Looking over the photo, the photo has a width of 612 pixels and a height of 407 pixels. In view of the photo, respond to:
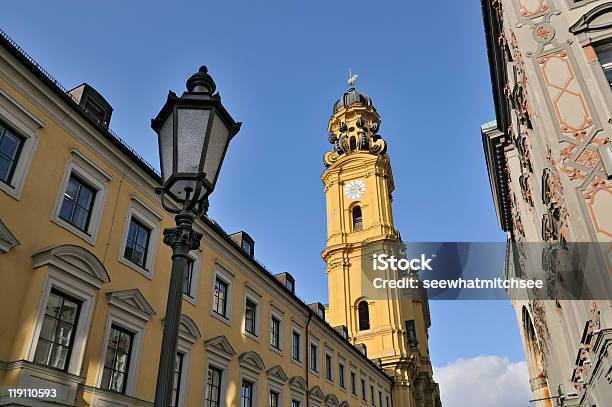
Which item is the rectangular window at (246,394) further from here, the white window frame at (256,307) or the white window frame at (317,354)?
the white window frame at (317,354)

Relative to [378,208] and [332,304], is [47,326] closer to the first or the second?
[332,304]

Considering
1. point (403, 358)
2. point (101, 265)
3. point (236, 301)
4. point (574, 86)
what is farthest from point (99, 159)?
point (403, 358)

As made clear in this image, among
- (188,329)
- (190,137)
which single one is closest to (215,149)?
(190,137)

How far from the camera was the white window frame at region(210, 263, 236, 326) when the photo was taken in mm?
16734

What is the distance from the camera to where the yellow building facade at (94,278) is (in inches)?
396

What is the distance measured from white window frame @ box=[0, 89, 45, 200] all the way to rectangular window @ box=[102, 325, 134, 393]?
4.24 meters

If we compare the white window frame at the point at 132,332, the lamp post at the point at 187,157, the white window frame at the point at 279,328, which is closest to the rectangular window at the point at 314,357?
the white window frame at the point at 279,328

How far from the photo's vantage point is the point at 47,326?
411 inches

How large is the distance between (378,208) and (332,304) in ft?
33.3

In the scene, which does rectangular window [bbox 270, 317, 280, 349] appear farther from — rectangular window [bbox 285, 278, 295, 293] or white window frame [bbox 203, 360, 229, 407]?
white window frame [bbox 203, 360, 229, 407]

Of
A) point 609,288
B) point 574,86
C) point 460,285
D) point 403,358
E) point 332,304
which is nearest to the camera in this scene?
point 609,288

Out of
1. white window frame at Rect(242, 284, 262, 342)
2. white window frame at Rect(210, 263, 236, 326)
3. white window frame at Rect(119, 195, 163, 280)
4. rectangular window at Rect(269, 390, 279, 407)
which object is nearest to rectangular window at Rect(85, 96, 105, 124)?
white window frame at Rect(119, 195, 163, 280)

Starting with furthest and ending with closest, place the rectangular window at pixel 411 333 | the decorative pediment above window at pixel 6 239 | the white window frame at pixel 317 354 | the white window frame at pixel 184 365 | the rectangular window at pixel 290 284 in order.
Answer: the rectangular window at pixel 411 333 → the rectangular window at pixel 290 284 → the white window frame at pixel 317 354 → the white window frame at pixel 184 365 → the decorative pediment above window at pixel 6 239

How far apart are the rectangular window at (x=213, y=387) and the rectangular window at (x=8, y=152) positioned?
8756mm
